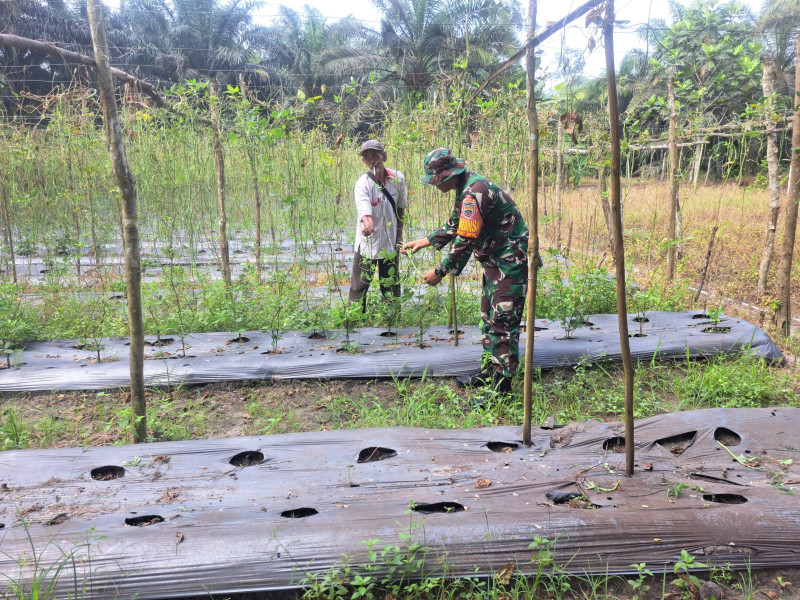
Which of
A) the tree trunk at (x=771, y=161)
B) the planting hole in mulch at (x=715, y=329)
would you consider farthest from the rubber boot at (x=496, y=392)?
the tree trunk at (x=771, y=161)

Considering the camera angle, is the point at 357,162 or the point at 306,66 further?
the point at 306,66

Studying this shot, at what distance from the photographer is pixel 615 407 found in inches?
126

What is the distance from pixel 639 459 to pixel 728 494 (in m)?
0.35

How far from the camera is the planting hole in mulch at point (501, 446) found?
2.46 m

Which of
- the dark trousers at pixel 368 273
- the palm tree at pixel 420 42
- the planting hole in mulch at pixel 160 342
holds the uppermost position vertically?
the palm tree at pixel 420 42

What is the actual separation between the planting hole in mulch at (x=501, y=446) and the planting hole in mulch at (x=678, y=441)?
2.18 ft

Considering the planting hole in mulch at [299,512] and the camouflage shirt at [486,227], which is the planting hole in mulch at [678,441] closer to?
the camouflage shirt at [486,227]

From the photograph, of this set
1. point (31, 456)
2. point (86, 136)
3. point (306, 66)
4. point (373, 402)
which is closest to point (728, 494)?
point (373, 402)

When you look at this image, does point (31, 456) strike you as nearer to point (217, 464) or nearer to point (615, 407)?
point (217, 464)

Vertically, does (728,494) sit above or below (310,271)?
below

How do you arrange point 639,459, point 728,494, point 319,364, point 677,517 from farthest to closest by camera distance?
point 319,364
point 639,459
point 728,494
point 677,517

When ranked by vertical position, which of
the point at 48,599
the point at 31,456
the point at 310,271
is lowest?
the point at 48,599

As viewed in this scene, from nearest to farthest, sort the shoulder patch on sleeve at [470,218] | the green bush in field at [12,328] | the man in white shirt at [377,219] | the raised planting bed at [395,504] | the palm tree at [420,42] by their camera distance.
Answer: the raised planting bed at [395,504] < the shoulder patch on sleeve at [470,218] < the green bush in field at [12,328] < the man in white shirt at [377,219] < the palm tree at [420,42]

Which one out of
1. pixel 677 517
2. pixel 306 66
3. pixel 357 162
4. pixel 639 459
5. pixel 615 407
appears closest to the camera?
pixel 677 517
